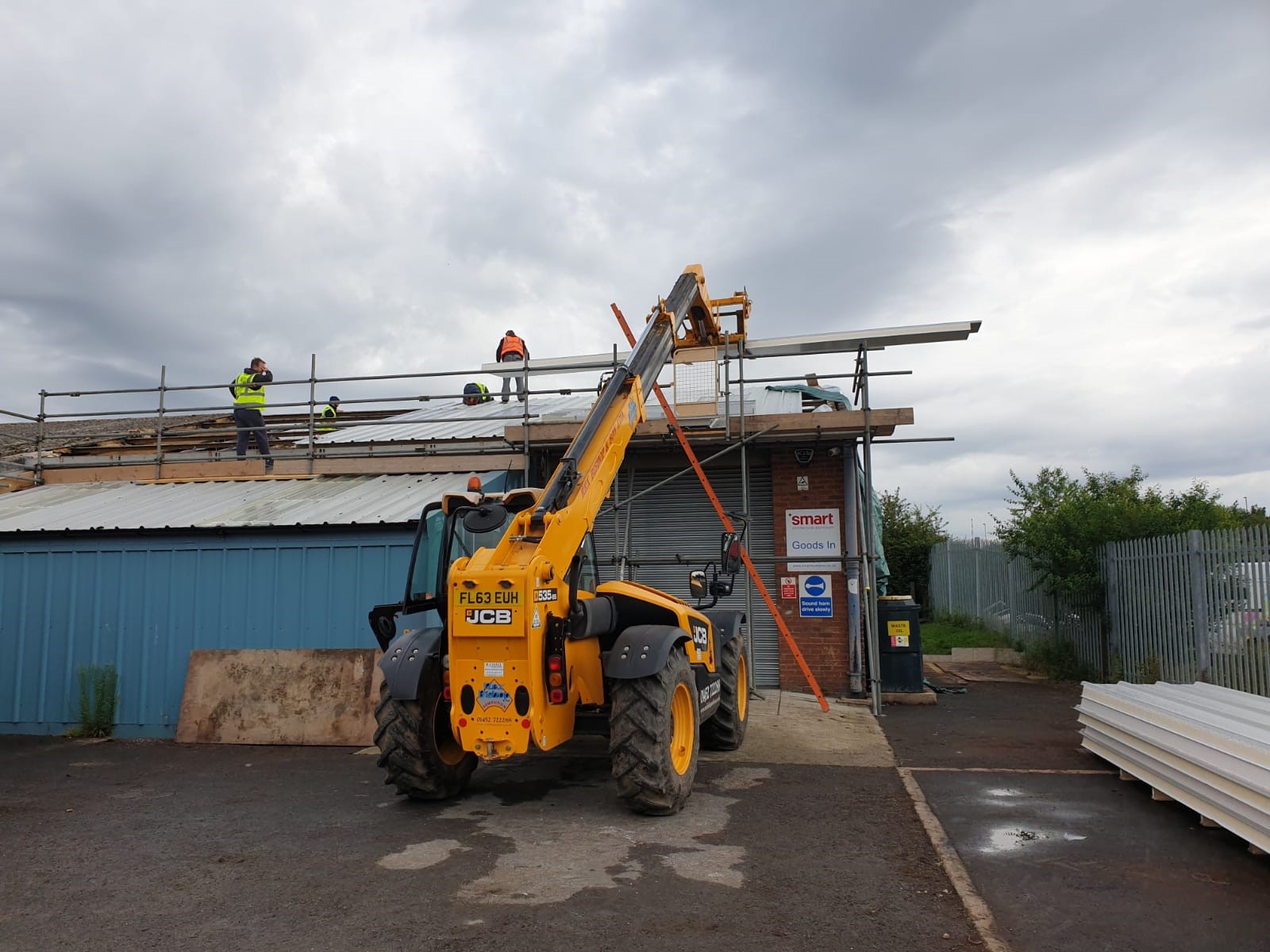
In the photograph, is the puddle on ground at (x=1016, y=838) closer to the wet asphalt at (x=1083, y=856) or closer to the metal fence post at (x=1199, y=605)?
the wet asphalt at (x=1083, y=856)

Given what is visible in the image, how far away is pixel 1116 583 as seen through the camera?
41.8 feet

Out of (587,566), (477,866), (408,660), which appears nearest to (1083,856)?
(477,866)

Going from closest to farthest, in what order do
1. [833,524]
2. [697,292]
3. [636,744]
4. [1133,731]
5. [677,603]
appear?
1. [636,744]
2. [1133,731]
3. [677,603]
4. [697,292]
5. [833,524]

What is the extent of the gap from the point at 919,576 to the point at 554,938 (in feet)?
71.9

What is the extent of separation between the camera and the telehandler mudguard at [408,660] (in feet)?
21.0

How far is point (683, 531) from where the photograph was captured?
41.5 ft

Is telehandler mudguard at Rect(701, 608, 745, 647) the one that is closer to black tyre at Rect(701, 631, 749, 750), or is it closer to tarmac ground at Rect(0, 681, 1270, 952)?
black tyre at Rect(701, 631, 749, 750)

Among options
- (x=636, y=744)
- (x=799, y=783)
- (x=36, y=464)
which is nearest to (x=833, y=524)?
(x=799, y=783)

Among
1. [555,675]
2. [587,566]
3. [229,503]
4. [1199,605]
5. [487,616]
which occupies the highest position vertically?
[229,503]

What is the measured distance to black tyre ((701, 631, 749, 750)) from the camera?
8383 millimetres

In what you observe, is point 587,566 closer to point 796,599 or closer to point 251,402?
point 796,599

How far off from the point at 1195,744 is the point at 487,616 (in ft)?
16.0

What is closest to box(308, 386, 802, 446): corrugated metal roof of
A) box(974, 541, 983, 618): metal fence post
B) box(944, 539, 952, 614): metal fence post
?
box(974, 541, 983, 618): metal fence post

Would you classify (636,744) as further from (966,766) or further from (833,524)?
(833,524)
